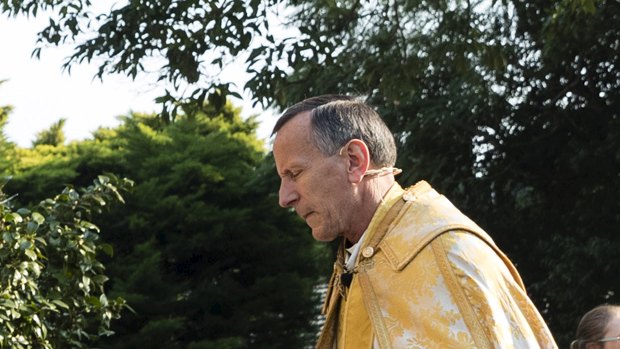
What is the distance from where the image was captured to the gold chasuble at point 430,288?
2.97m

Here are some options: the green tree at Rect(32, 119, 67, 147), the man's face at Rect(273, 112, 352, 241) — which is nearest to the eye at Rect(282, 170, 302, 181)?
the man's face at Rect(273, 112, 352, 241)

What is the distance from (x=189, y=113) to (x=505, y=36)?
4.86m

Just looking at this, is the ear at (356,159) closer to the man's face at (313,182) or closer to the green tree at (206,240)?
the man's face at (313,182)

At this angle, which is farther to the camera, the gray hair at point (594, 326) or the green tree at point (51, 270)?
the green tree at point (51, 270)

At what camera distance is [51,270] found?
6.57 m

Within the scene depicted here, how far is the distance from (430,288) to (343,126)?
1.57ft

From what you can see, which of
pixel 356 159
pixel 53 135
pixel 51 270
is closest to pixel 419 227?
pixel 356 159

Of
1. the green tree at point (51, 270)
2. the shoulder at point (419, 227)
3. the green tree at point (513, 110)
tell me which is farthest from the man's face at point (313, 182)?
the green tree at point (513, 110)

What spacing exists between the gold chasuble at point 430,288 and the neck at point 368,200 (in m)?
0.03

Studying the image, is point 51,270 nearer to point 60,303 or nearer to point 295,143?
point 60,303

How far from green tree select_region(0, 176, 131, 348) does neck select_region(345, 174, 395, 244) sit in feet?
9.89

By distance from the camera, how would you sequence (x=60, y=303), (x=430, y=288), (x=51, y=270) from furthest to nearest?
(x=51, y=270)
(x=60, y=303)
(x=430, y=288)

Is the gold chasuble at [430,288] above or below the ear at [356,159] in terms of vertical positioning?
below

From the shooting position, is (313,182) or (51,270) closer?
(313,182)
